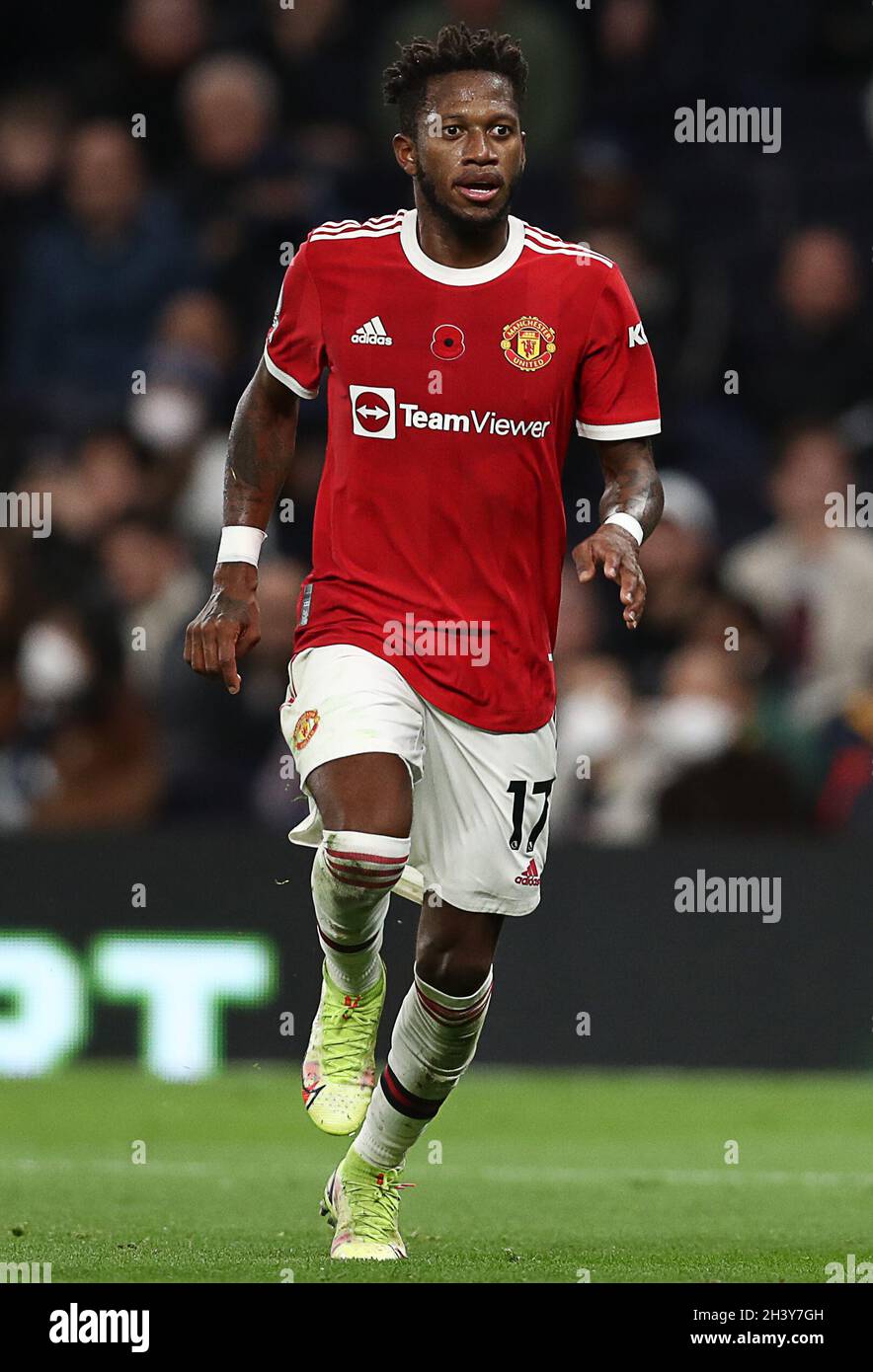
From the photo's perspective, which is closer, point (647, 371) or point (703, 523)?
point (647, 371)

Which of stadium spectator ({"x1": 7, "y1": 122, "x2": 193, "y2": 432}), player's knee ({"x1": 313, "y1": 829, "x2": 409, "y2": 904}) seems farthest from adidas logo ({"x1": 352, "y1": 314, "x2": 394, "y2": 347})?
stadium spectator ({"x1": 7, "y1": 122, "x2": 193, "y2": 432})

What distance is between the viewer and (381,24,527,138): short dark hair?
6.24m

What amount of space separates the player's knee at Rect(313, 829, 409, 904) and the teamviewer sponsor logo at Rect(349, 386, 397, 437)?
41.9 inches

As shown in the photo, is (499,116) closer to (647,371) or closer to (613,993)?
(647,371)

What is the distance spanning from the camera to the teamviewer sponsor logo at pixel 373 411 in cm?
630

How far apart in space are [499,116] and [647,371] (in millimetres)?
775

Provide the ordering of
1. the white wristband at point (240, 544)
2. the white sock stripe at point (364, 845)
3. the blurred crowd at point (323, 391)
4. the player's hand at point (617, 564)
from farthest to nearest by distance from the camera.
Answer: the blurred crowd at point (323, 391)
the white wristband at point (240, 544)
the white sock stripe at point (364, 845)
the player's hand at point (617, 564)

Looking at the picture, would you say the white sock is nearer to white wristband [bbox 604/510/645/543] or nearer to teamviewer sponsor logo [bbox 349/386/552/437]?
white wristband [bbox 604/510/645/543]

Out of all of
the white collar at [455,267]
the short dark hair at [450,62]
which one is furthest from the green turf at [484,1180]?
the short dark hair at [450,62]

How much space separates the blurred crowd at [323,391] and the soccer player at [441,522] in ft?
15.6

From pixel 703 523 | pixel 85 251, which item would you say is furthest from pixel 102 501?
pixel 703 523

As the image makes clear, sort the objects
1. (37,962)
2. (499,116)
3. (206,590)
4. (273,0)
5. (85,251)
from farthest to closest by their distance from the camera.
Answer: (273,0) < (85,251) < (206,590) < (37,962) < (499,116)

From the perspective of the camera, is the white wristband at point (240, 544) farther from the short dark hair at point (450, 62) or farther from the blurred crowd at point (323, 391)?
the blurred crowd at point (323, 391)

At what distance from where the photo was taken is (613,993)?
10.9 metres
